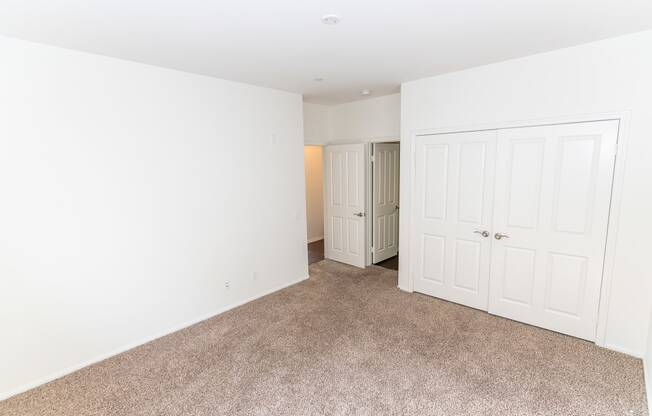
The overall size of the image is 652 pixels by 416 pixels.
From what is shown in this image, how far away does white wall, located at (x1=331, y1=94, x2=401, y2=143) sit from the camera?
454 centimetres

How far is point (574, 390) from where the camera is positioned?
7.64ft

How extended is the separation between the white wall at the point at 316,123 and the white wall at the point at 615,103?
240cm

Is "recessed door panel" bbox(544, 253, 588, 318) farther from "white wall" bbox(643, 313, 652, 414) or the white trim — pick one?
the white trim

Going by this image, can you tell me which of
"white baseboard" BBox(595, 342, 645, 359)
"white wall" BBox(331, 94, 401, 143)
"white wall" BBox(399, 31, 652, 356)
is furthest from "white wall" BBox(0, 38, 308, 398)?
"white baseboard" BBox(595, 342, 645, 359)

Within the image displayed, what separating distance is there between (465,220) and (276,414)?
8.63 ft

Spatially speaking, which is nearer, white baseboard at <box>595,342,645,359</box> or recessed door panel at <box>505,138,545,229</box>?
white baseboard at <box>595,342,645,359</box>

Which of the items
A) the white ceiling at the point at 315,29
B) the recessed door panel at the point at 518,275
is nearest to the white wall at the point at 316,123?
the white ceiling at the point at 315,29

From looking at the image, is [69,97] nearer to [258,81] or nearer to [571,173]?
[258,81]

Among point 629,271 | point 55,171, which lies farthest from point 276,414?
point 629,271

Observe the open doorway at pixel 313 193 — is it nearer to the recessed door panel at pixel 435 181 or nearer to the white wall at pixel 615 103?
the recessed door panel at pixel 435 181

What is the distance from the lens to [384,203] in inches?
209

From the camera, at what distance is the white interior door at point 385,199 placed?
509 cm

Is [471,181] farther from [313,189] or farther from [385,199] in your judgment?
[313,189]

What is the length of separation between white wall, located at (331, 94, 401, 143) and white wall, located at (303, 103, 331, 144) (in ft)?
0.28
